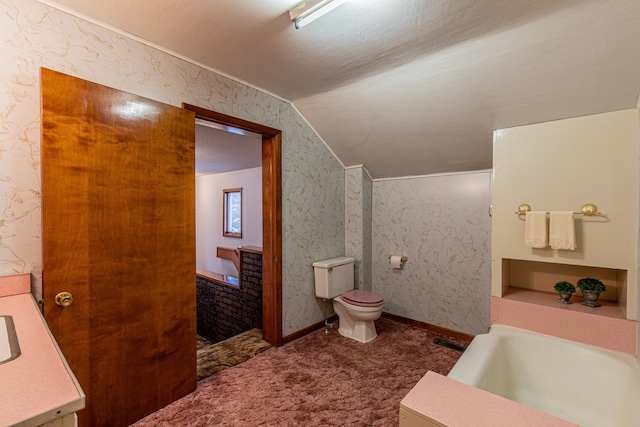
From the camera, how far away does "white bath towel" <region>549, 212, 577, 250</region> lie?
5.32ft

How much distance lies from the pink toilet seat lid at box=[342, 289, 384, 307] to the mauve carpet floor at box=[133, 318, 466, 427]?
1.25 ft

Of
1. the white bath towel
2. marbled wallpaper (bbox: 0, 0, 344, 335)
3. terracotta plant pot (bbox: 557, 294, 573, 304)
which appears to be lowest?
terracotta plant pot (bbox: 557, 294, 573, 304)

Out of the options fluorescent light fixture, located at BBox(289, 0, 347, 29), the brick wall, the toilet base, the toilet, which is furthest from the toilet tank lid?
fluorescent light fixture, located at BBox(289, 0, 347, 29)

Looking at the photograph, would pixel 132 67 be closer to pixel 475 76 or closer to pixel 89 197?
pixel 89 197

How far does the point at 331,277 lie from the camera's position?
9.22ft

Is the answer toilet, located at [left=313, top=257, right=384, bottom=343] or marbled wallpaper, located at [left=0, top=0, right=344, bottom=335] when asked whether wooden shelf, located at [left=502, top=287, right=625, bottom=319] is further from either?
marbled wallpaper, located at [left=0, top=0, right=344, bottom=335]

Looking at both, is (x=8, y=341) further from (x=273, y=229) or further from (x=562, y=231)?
(x=562, y=231)

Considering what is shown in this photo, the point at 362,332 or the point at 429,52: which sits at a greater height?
the point at 429,52

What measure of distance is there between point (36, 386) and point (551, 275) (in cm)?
260

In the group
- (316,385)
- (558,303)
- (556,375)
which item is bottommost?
(316,385)

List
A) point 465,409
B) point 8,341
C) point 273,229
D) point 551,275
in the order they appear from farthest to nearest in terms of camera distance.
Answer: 1. point 273,229
2. point 551,275
3. point 465,409
4. point 8,341

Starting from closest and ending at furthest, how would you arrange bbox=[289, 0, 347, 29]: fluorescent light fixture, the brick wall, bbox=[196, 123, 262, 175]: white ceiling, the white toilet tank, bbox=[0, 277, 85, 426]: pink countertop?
bbox=[0, 277, 85, 426]: pink countertop
bbox=[289, 0, 347, 29]: fluorescent light fixture
the white toilet tank
bbox=[196, 123, 262, 175]: white ceiling
the brick wall

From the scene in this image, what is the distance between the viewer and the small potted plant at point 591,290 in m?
1.67

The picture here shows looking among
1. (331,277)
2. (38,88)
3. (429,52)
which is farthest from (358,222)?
(38,88)
